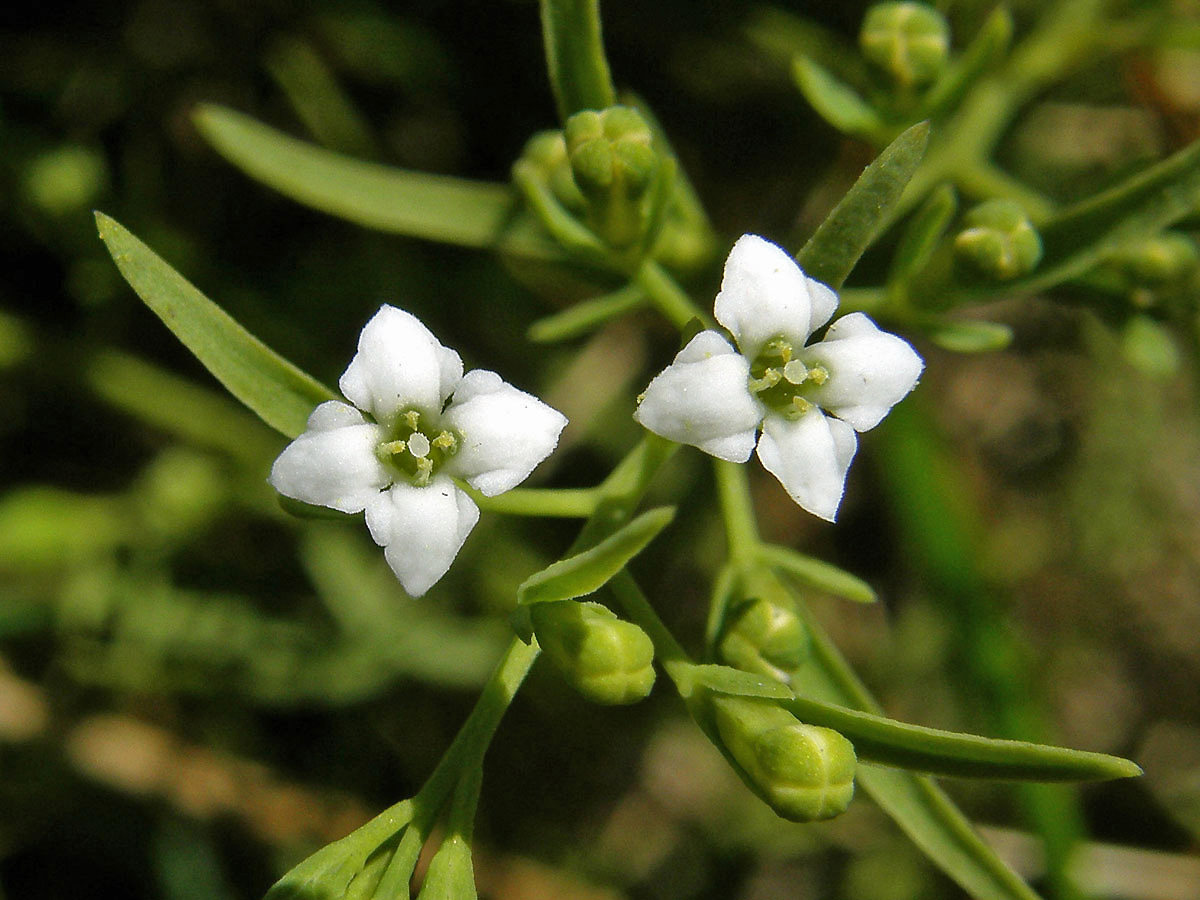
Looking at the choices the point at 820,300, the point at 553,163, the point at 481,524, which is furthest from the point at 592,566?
the point at 481,524

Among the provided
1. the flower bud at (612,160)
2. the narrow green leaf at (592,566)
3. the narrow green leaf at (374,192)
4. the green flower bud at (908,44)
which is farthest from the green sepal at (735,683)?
the green flower bud at (908,44)

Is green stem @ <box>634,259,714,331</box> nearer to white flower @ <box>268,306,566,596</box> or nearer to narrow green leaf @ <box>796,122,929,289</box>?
narrow green leaf @ <box>796,122,929,289</box>

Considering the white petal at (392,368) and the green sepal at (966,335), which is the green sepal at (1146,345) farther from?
the white petal at (392,368)

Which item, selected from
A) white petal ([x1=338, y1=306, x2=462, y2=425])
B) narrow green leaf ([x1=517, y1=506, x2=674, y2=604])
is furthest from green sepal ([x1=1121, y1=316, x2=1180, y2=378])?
white petal ([x1=338, y1=306, x2=462, y2=425])

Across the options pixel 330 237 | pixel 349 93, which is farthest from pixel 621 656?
pixel 349 93

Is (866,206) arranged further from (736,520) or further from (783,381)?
(736,520)
